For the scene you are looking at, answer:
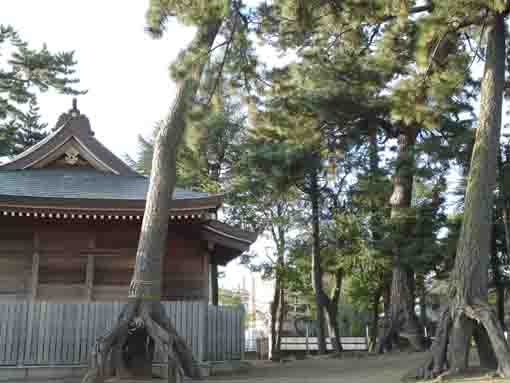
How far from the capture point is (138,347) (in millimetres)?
11227

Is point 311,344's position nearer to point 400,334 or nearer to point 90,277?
point 400,334

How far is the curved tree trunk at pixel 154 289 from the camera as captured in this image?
1038cm

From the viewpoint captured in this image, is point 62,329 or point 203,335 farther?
point 203,335

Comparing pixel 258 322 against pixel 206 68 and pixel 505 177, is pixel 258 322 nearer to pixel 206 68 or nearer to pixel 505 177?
pixel 505 177

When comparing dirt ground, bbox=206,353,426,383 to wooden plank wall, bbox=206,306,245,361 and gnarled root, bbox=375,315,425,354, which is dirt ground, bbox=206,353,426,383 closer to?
wooden plank wall, bbox=206,306,245,361

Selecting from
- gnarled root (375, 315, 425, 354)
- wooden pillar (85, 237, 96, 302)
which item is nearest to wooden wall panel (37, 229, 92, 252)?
wooden pillar (85, 237, 96, 302)

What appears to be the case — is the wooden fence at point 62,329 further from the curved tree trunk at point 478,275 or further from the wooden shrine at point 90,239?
the curved tree trunk at point 478,275

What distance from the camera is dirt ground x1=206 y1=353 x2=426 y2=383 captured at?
11.4 m

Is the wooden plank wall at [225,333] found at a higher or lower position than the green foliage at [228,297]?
lower

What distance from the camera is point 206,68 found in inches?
461

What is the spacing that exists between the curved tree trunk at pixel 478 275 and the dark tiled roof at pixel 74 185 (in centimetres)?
593

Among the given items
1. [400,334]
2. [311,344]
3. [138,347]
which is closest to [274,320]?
[311,344]

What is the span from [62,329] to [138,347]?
2159mm

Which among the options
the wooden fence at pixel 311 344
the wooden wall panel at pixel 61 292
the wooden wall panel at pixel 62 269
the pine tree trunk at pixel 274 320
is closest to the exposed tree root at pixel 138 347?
the wooden wall panel at pixel 61 292
